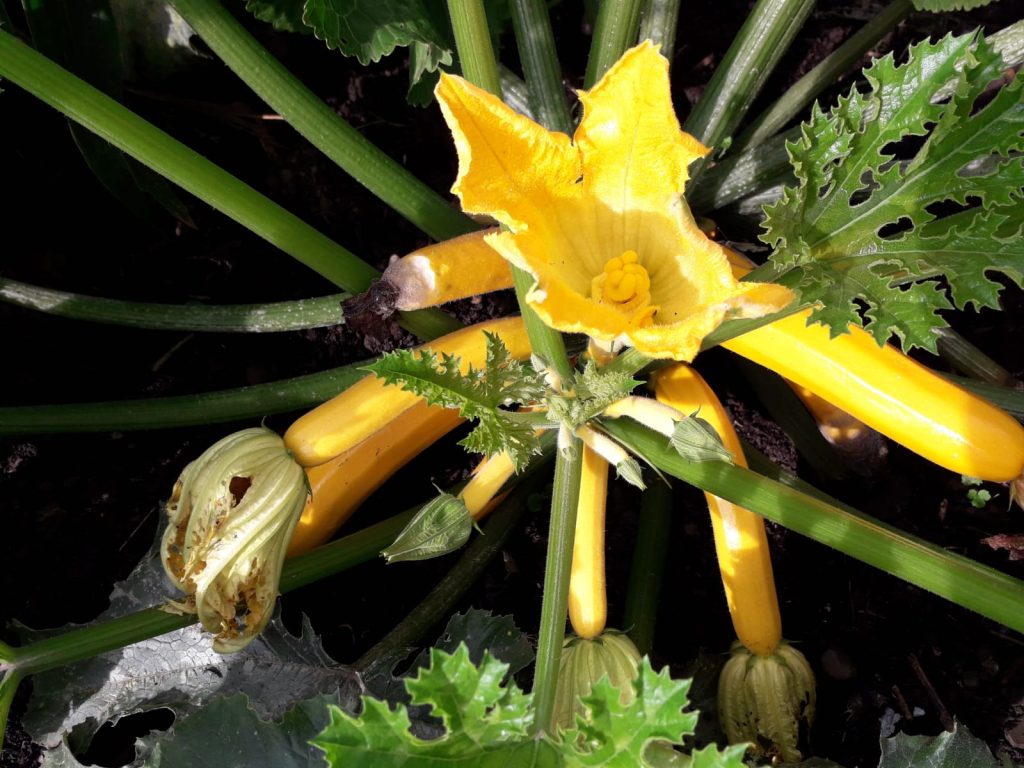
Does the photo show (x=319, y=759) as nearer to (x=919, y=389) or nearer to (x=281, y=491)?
(x=281, y=491)

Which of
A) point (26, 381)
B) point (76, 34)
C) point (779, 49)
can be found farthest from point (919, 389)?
point (26, 381)

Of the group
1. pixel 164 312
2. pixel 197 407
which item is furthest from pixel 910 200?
pixel 164 312

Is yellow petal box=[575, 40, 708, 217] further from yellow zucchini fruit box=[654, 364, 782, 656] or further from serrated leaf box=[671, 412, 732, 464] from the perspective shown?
yellow zucchini fruit box=[654, 364, 782, 656]

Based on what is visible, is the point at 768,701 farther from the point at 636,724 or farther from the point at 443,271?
the point at 443,271

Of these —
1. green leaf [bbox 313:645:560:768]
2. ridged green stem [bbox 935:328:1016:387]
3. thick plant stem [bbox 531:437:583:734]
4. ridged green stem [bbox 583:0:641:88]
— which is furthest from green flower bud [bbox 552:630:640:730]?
ridged green stem [bbox 583:0:641:88]

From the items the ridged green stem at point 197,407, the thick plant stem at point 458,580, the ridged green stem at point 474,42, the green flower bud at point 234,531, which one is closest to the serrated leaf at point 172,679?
the thick plant stem at point 458,580

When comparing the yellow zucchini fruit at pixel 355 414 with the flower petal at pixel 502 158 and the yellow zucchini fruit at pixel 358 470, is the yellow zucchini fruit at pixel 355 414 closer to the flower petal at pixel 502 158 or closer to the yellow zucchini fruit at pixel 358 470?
the yellow zucchini fruit at pixel 358 470
